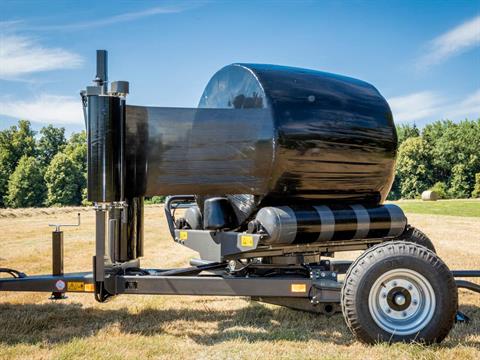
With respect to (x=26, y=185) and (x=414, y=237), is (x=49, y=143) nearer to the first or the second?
(x=26, y=185)

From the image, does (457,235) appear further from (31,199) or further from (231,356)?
(31,199)

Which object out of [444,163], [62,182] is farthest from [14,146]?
[444,163]

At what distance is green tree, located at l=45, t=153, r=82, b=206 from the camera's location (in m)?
58.4

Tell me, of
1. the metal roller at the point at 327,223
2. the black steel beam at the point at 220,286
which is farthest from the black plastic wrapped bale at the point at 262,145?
the black steel beam at the point at 220,286

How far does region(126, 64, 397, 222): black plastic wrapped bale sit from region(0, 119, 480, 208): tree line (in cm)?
5345

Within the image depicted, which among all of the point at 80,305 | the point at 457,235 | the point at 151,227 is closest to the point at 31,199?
the point at 151,227

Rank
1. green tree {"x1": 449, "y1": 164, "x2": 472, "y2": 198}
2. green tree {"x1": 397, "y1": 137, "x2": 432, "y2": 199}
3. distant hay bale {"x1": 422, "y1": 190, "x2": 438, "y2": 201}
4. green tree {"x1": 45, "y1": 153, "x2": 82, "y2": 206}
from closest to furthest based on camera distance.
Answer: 1. distant hay bale {"x1": 422, "y1": 190, "x2": 438, "y2": 201}
2. green tree {"x1": 45, "y1": 153, "x2": 82, "y2": 206}
3. green tree {"x1": 449, "y1": 164, "x2": 472, "y2": 198}
4. green tree {"x1": 397, "y1": 137, "x2": 432, "y2": 199}

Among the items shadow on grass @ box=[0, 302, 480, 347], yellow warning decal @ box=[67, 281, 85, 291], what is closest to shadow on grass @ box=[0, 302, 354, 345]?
shadow on grass @ box=[0, 302, 480, 347]

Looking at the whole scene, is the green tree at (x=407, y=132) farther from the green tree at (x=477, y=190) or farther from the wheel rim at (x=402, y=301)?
the wheel rim at (x=402, y=301)

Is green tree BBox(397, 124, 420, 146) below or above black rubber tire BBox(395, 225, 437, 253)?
above

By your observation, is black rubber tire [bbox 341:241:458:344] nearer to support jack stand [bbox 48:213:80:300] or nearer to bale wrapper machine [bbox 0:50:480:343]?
bale wrapper machine [bbox 0:50:480:343]

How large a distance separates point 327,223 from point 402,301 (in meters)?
0.98

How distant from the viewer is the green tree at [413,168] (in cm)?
6788

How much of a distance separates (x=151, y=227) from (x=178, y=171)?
14.3 metres
